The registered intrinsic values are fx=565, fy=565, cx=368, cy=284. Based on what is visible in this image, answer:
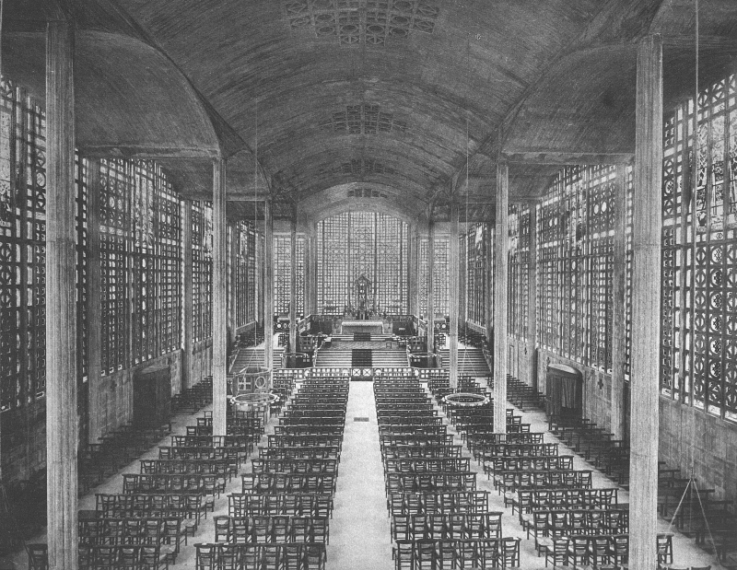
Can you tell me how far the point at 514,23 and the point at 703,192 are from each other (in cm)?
619

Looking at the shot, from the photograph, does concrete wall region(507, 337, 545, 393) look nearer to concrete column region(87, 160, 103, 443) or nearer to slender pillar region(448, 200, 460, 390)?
slender pillar region(448, 200, 460, 390)

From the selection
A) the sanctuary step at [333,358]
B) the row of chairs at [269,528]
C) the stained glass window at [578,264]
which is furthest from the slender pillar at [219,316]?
the sanctuary step at [333,358]

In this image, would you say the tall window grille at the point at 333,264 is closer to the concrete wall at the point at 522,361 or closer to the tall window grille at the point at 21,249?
the concrete wall at the point at 522,361

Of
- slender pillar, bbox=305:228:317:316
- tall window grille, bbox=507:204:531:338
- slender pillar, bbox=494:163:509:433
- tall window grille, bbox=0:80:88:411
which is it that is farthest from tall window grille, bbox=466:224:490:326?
tall window grille, bbox=0:80:88:411

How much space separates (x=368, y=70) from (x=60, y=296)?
11492mm

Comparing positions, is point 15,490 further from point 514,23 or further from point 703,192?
point 703,192

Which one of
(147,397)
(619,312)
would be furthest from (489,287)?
(147,397)

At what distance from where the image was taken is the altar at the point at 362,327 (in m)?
36.1

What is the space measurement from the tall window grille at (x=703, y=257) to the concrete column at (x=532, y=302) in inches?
427

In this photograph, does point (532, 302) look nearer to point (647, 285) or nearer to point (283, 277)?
point (647, 285)

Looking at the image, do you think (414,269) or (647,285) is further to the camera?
(414,269)

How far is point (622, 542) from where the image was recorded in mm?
10258

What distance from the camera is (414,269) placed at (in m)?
45.1

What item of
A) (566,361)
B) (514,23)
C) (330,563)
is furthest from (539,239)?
(330,563)
